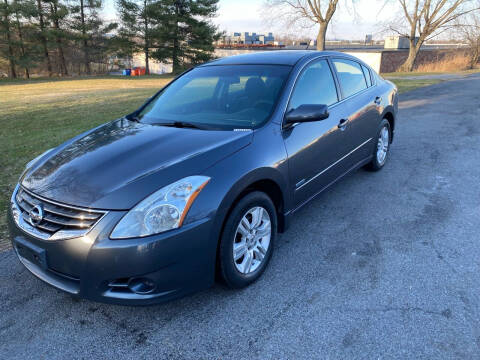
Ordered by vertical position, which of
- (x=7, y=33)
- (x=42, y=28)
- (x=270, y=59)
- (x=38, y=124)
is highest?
(x=42, y=28)

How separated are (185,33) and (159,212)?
35.4 metres

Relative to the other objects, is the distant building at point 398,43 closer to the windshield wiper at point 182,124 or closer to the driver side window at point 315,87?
the driver side window at point 315,87

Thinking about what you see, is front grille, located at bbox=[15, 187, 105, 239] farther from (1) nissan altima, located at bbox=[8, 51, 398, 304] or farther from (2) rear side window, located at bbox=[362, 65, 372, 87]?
(2) rear side window, located at bbox=[362, 65, 372, 87]

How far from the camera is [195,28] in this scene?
33.5m

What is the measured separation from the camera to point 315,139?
136 inches

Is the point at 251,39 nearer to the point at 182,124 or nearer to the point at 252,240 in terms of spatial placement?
the point at 182,124

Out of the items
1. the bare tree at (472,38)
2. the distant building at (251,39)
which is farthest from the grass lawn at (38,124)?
Result: the distant building at (251,39)

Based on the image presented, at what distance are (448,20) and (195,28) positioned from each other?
21.3 meters

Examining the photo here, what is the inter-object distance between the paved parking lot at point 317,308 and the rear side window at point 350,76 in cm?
144

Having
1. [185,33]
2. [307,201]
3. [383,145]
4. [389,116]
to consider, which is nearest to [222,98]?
[307,201]

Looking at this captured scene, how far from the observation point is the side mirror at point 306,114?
3074 mm

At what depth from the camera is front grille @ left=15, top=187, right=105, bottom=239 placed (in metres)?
2.23

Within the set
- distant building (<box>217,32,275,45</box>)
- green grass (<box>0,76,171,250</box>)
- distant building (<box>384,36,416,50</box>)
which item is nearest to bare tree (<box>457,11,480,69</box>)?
distant building (<box>384,36,416,50</box>)

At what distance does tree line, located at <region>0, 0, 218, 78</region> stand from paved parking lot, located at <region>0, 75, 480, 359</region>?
33009 millimetres
